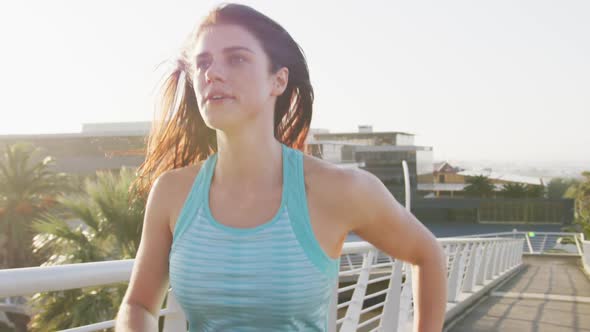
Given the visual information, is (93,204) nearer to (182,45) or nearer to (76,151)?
(182,45)

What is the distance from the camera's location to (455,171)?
300 ft

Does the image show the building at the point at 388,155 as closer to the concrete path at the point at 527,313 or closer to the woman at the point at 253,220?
the concrete path at the point at 527,313

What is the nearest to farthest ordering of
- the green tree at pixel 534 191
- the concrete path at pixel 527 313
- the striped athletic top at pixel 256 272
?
the striped athletic top at pixel 256 272, the concrete path at pixel 527 313, the green tree at pixel 534 191

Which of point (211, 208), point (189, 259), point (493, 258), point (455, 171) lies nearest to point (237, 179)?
point (211, 208)

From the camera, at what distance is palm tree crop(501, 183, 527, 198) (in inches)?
2685

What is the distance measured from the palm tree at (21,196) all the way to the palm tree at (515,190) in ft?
169

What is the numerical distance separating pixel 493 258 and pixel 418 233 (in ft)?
44.9

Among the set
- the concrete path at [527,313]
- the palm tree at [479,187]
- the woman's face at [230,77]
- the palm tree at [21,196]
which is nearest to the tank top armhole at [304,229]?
the woman's face at [230,77]

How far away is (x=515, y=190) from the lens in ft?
224

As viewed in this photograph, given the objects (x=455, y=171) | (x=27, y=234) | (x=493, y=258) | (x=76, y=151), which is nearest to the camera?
(x=493, y=258)

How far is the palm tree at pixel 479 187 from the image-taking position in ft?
234

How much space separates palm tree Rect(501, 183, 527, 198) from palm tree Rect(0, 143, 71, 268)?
5149 centimetres

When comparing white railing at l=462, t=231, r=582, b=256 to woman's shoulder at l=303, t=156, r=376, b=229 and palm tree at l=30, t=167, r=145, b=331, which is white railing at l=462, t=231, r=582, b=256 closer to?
palm tree at l=30, t=167, r=145, b=331

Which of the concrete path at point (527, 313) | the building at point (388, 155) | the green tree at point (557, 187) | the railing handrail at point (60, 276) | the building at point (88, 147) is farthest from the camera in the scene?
the green tree at point (557, 187)
